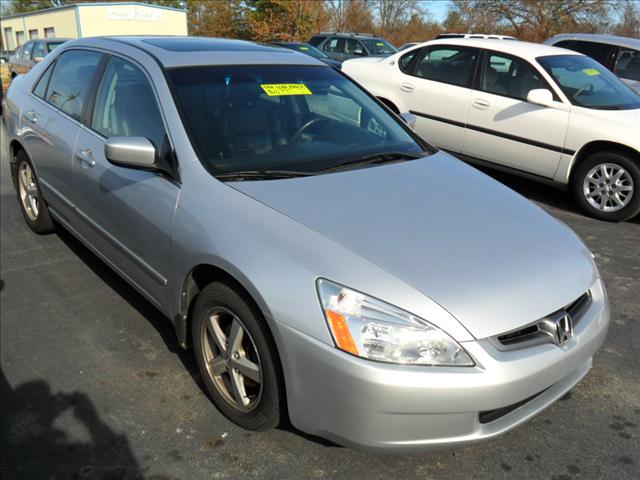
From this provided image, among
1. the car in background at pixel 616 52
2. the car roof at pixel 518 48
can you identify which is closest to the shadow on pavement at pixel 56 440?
the car roof at pixel 518 48

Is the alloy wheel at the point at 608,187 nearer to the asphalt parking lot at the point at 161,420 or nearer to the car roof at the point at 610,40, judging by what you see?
the asphalt parking lot at the point at 161,420

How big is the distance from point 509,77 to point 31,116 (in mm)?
4693

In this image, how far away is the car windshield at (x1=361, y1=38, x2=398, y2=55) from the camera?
16141mm

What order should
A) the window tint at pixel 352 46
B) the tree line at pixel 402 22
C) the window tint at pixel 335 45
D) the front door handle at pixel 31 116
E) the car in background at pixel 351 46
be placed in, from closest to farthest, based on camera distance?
the front door handle at pixel 31 116 → the car in background at pixel 351 46 → the window tint at pixel 352 46 → the window tint at pixel 335 45 → the tree line at pixel 402 22

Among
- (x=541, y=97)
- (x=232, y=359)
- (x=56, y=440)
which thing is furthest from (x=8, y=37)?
(x=232, y=359)

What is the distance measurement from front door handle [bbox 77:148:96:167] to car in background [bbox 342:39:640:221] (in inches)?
167

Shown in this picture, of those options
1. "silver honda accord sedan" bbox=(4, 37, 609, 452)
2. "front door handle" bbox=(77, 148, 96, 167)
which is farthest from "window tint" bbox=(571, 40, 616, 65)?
"front door handle" bbox=(77, 148, 96, 167)

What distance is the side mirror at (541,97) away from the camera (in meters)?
5.63

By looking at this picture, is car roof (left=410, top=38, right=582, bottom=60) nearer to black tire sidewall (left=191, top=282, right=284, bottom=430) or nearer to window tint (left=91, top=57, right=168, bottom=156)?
window tint (left=91, top=57, right=168, bottom=156)

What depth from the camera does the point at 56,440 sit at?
247cm

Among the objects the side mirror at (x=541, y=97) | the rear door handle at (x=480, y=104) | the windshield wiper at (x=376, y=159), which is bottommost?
the rear door handle at (x=480, y=104)

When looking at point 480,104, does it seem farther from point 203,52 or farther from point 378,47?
point 378,47

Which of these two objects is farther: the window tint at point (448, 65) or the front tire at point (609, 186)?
the window tint at point (448, 65)

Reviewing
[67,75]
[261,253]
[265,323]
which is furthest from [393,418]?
[67,75]
